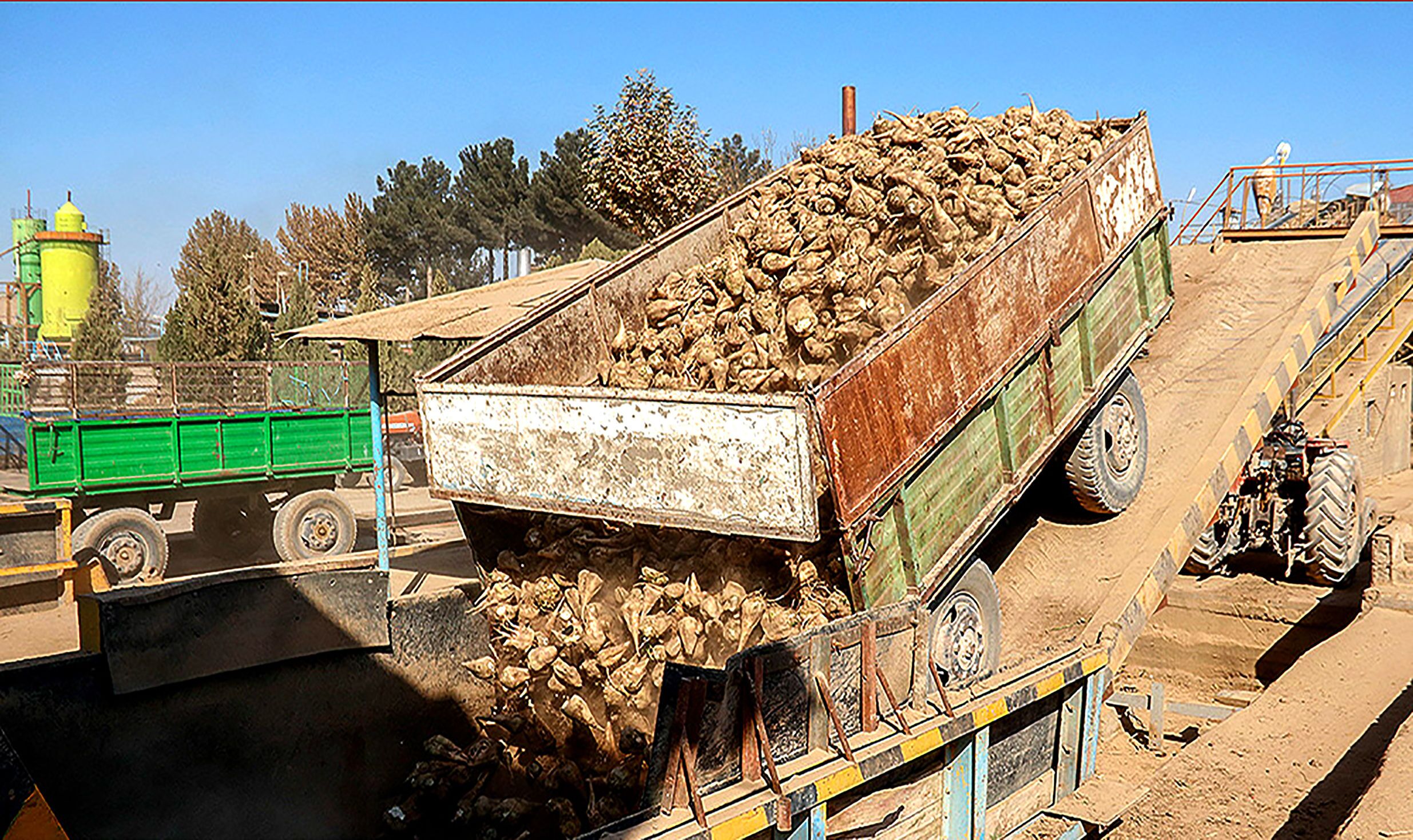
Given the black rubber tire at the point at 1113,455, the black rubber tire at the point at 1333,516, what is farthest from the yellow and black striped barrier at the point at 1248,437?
the black rubber tire at the point at 1333,516

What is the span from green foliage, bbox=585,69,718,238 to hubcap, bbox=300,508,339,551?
644 centimetres

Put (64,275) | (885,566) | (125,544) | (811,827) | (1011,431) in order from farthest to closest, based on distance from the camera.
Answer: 1. (64,275)
2. (125,544)
3. (1011,431)
4. (885,566)
5. (811,827)

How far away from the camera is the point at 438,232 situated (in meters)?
46.2

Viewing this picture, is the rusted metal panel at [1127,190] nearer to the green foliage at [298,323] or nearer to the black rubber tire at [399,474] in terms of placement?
the black rubber tire at [399,474]

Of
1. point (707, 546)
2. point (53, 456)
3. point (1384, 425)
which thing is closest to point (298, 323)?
point (53, 456)

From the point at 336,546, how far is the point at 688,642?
32.4ft

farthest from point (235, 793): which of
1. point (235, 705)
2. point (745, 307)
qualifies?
point (745, 307)

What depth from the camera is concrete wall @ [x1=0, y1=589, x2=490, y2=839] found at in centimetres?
385

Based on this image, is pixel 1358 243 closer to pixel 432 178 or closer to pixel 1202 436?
pixel 1202 436

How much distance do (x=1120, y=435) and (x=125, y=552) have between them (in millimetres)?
10139

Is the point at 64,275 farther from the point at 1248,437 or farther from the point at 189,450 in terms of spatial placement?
the point at 1248,437

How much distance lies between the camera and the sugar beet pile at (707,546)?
432 cm

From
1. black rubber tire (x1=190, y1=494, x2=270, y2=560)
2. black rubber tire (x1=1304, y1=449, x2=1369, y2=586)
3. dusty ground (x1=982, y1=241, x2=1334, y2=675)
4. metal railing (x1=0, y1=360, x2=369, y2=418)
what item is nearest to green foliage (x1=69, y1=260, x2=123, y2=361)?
metal railing (x1=0, y1=360, x2=369, y2=418)

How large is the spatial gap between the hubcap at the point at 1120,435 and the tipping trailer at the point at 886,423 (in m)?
0.01
